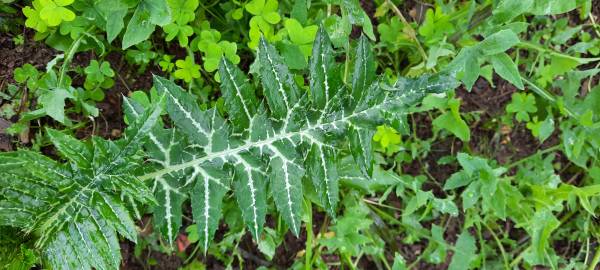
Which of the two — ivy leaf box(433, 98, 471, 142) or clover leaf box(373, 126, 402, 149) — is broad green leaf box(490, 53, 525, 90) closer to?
ivy leaf box(433, 98, 471, 142)

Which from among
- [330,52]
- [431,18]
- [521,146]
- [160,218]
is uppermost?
[330,52]

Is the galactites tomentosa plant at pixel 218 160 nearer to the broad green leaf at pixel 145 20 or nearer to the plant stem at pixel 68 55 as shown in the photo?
the broad green leaf at pixel 145 20

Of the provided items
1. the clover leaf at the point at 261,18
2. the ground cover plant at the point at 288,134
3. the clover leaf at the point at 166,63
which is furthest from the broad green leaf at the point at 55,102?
the clover leaf at the point at 261,18

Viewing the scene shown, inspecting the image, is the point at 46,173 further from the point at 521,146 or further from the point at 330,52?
the point at 521,146

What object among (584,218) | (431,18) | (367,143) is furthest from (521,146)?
(367,143)

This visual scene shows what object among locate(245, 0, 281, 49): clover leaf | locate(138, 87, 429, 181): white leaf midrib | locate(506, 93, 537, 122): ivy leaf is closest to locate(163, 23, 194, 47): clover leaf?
locate(245, 0, 281, 49): clover leaf

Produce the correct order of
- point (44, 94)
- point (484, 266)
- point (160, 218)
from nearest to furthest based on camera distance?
point (160, 218)
point (44, 94)
point (484, 266)
